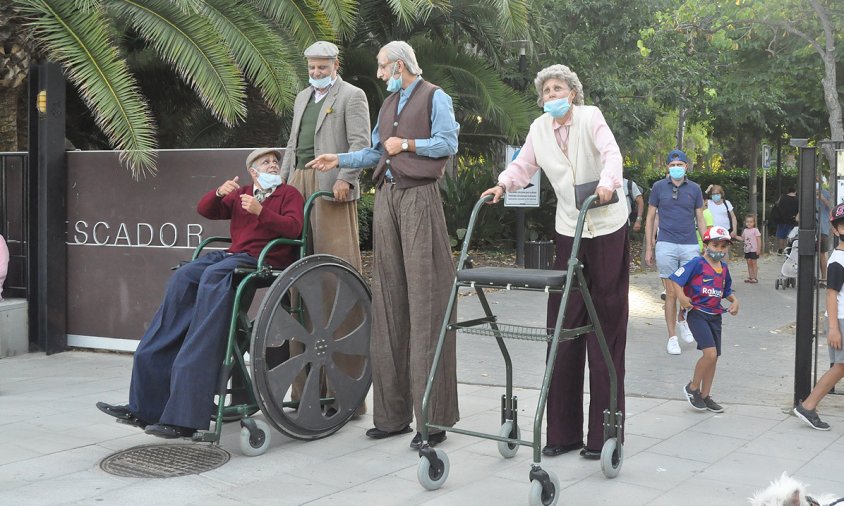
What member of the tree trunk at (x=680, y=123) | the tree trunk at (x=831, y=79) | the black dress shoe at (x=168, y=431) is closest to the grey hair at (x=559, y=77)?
the black dress shoe at (x=168, y=431)

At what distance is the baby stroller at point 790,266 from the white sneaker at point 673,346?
4.36 m

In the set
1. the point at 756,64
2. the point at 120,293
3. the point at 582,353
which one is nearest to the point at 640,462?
the point at 582,353

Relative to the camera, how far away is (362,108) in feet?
19.4

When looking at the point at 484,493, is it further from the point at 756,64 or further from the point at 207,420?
the point at 756,64

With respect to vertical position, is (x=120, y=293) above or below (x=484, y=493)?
above

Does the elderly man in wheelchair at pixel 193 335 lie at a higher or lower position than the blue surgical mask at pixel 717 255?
lower

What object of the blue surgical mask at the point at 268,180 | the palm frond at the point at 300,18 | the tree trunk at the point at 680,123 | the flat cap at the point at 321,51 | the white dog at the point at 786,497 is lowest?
the white dog at the point at 786,497

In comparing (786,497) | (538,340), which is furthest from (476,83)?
(786,497)

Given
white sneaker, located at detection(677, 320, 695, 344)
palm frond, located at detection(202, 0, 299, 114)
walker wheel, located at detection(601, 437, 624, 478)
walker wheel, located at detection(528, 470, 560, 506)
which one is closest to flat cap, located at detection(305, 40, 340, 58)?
walker wheel, located at detection(601, 437, 624, 478)

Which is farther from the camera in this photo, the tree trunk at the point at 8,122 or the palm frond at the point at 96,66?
the tree trunk at the point at 8,122

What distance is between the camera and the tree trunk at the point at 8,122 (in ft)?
32.6

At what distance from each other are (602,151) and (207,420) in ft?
7.79

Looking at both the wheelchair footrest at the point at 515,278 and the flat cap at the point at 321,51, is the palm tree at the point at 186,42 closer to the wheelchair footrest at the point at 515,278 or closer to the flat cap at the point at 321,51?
the flat cap at the point at 321,51

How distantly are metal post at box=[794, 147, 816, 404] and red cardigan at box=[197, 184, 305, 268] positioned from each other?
3.07m
